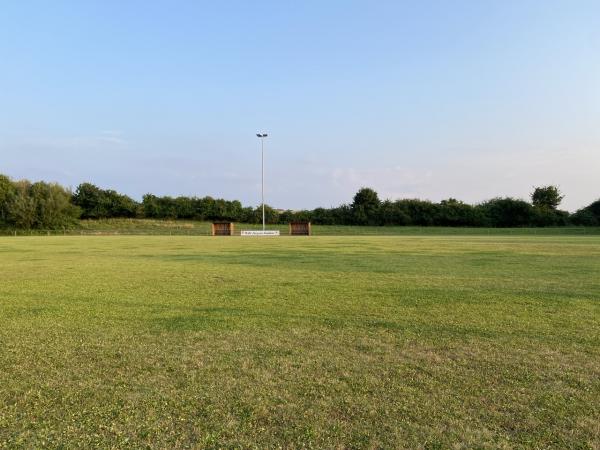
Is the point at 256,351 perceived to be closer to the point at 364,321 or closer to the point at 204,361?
the point at 204,361

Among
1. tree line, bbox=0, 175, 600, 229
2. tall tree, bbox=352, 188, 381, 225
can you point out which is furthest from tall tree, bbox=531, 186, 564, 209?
tall tree, bbox=352, 188, 381, 225

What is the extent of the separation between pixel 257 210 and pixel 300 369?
8046 centimetres

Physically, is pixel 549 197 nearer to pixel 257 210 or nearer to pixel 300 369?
pixel 257 210

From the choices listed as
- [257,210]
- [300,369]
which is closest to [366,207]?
[257,210]

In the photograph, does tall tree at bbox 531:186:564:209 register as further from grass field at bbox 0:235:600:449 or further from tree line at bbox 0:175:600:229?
grass field at bbox 0:235:600:449

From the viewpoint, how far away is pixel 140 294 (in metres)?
8.70

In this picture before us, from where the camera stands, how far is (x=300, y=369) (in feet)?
14.0

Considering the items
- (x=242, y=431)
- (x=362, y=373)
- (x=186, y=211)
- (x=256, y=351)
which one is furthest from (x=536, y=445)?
(x=186, y=211)

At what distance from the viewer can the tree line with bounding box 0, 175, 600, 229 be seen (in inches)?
2820

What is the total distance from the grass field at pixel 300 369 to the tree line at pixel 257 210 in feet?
239

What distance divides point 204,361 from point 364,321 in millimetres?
2644

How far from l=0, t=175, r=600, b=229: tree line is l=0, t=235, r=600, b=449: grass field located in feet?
239

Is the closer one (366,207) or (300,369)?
(300,369)

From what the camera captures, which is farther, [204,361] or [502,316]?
[502,316]
